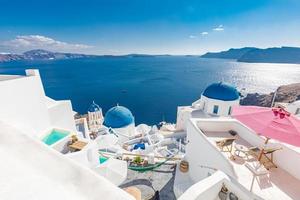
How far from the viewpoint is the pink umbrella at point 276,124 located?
5.63m

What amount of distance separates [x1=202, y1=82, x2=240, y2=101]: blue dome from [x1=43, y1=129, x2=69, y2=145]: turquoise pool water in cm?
1629

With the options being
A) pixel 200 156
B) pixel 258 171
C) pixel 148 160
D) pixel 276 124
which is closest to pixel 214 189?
pixel 258 171

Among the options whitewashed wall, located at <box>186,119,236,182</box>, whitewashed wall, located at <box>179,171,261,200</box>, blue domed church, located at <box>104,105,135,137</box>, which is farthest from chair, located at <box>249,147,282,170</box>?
blue domed church, located at <box>104,105,135,137</box>

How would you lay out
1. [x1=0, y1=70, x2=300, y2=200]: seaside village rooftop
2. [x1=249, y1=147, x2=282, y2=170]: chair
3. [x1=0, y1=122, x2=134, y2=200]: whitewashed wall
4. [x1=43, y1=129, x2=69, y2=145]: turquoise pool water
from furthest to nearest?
[x1=43, y1=129, x2=69, y2=145]: turquoise pool water → [x1=249, y1=147, x2=282, y2=170]: chair → [x1=0, y1=70, x2=300, y2=200]: seaside village rooftop → [x1=0, y1=122, x2=134, y2=200]: whitewashed wall

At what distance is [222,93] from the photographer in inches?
786

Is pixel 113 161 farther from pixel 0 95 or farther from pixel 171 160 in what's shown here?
pixel 0 95

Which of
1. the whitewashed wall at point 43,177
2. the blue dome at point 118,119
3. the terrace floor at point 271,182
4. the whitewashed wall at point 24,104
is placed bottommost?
the blue dome at point 118,119

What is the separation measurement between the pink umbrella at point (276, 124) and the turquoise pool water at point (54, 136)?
32.5 feet

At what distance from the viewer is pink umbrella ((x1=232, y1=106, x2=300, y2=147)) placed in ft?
18.5

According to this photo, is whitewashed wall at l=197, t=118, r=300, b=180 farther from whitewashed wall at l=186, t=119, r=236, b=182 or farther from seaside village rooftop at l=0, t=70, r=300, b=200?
whitewashed wall at l=186, t=119, r=236, b=182

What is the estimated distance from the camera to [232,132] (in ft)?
31.5

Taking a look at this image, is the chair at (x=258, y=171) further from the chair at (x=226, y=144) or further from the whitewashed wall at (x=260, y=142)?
the chair at (x=226, y=144)

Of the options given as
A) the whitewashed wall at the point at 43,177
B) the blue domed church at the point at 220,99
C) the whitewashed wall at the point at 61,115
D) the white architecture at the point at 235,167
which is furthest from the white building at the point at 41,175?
the blue domed church at the point at 220,99

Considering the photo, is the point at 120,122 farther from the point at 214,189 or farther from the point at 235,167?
the point at 214,189
